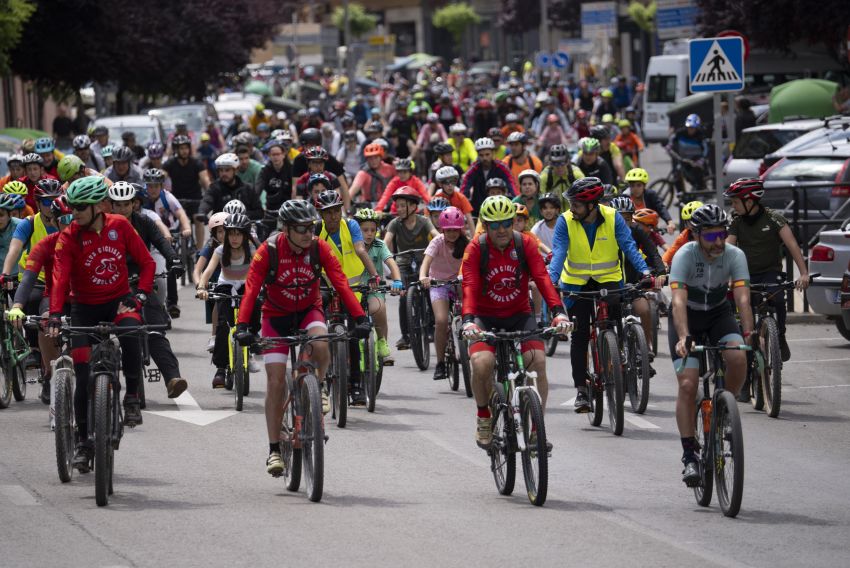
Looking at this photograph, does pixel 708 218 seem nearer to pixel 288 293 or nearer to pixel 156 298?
pixel 288 293

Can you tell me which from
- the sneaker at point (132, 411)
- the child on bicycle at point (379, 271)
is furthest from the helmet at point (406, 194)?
the sneaker at point (132, 411)

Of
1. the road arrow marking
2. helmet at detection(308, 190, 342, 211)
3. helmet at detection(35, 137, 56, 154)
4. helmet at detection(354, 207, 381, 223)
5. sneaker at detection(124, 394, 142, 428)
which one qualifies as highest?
helmet at detection(35, 137, 56, 154)

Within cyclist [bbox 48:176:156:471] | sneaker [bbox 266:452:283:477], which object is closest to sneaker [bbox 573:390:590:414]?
sneaker [bbox 266:452:283:477]

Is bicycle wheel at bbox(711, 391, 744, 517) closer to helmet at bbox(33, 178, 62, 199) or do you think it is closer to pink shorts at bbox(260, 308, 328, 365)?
pink shorts at bbox(260, 308, 328, 365)

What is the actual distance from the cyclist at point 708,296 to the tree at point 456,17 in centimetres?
11983

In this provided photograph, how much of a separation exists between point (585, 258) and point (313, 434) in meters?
3.92

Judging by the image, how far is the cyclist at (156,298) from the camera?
12117 millimetres

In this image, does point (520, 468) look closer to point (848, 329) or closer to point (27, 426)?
point (27, 426)

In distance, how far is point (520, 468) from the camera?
11766 mm

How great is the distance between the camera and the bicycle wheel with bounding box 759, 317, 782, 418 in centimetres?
1370

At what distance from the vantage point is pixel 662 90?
5084 centimetres

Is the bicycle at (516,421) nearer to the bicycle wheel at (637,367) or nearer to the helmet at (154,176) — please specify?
the bicycle wheel at (637,367)

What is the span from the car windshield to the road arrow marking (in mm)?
17155

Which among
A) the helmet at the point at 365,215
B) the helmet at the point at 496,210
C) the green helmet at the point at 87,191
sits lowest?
the helmet at the point at 365,215
